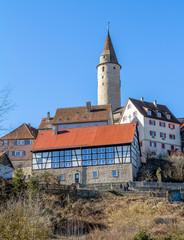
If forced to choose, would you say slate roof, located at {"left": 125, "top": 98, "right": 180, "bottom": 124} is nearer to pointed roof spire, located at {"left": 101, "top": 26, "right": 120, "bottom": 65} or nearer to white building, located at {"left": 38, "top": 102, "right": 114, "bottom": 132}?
white building, located at {"left": 38, "top": 102, "right": 114, "bottom": 132}

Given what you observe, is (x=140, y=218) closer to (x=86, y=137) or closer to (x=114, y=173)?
(x=114, y=173)

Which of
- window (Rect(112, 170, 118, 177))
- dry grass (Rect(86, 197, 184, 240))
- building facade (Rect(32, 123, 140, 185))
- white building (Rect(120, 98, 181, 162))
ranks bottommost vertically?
dry grass (Rect(86, 197, 184, 240))

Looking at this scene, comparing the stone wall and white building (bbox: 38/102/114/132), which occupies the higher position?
white building (bbox: 38/102/114/132)

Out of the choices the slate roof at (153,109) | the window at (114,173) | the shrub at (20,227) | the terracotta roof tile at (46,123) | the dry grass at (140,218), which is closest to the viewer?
the shrub at (20,227)

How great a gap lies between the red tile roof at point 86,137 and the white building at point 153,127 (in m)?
5.48

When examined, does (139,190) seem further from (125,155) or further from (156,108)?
(156,108)

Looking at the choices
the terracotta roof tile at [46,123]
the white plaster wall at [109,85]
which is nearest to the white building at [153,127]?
the terracotta roof tile at [46,123]

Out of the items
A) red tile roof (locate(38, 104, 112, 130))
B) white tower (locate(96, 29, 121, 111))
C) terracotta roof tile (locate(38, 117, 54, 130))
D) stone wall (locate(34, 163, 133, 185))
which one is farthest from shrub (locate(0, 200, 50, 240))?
white tower (locate(96, 29, 121, 111))

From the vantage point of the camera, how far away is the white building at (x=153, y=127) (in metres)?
56.1

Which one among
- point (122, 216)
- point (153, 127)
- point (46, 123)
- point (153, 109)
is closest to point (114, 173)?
point (122, 216)

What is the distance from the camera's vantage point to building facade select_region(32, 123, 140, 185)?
46969mm

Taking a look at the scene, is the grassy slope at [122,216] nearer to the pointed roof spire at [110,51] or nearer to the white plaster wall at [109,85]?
the white plaster wall at [109,85]

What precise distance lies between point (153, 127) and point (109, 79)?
20.8m

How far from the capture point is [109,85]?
75750 millimetres
